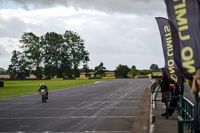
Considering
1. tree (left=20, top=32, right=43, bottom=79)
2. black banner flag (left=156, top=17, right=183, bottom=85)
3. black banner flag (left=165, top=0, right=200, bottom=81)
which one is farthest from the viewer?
tree (left=20, top=32, right=43, bottom=79)

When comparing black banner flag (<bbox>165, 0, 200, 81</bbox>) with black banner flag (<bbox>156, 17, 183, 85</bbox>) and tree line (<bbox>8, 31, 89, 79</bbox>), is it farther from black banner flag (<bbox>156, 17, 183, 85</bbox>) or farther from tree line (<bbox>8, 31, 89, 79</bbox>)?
tree line (<bbox>8, 31, 89, 79</bbox>)

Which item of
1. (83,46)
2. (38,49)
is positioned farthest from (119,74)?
(38,49)

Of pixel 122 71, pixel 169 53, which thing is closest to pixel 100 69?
pixel 122 71

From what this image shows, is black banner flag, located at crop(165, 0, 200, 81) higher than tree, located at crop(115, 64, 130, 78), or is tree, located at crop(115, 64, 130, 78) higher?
tree, located at crop(115, 64, 130, 78)

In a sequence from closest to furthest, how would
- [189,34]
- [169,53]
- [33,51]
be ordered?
[189,34], [169,53], [33,51]

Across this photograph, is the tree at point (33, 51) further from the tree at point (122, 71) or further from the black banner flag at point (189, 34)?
the black banner flag at point (189, 34)

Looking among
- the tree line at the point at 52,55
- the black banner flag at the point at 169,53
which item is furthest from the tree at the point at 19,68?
the black banner flag at the point at 169,53

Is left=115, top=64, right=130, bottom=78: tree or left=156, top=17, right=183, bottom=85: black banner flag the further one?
left=115, top=64, right=130, bottom=78: tree

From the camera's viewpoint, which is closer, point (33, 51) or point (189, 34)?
point (189, 34)

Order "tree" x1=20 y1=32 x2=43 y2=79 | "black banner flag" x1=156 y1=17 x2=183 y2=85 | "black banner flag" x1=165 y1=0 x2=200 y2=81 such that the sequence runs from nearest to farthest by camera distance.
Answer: "black banner flag" x1=165 y1=0 x2=200 y2=81
"black banner flag" x1=156 y1=17 x2=183 y2=85
"tree" x1=20 y1=32 x2=43 y2=79

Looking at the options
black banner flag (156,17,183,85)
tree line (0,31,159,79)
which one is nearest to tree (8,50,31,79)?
tree line (0,31,159,79)

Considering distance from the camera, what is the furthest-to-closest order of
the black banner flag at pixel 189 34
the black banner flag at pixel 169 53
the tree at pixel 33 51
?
the tree at pixel 33 51
the black banner flag at pixel 169 53
the black banner flag at pixel 189 34

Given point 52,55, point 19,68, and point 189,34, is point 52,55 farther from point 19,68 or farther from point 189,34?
point 189,34

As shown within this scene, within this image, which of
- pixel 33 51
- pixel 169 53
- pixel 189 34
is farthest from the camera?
pixel 33 51
